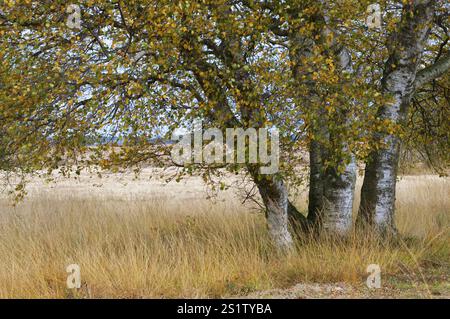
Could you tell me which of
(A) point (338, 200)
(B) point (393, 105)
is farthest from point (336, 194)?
(B) point (393, 105)

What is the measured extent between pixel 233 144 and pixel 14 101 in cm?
289

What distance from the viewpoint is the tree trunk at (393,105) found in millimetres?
9344

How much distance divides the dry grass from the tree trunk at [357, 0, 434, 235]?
683 mm

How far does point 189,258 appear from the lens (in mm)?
8703

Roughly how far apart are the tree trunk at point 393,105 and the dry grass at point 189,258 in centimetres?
68

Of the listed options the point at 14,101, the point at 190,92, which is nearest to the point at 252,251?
the point at 190,92

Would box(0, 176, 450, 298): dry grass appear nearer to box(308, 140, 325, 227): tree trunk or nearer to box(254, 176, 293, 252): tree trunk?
box(254, 176, 293, 252): tree trunk

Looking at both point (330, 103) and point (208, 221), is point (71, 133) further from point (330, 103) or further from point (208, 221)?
point (208, 221)

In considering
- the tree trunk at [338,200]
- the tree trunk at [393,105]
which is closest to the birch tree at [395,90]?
the tree trunk at [393,105]

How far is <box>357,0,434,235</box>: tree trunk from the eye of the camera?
9.34 metres

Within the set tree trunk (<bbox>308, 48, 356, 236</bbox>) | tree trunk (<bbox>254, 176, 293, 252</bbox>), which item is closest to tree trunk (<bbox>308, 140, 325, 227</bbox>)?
tree trunk (<bbox>308, 48, 356, 236</bbox>)

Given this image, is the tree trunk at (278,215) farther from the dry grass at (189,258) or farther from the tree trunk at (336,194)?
the tree trunk at (336,194)

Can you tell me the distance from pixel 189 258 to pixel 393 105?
4.40m

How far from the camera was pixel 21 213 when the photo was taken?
43.9 ft
